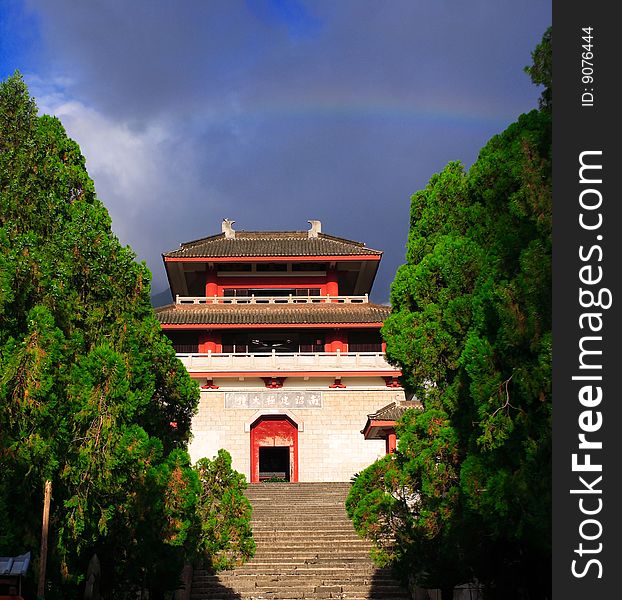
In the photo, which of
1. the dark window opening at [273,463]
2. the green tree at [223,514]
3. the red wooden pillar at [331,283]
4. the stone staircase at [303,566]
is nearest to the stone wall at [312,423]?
the dark window opening at [273,463]

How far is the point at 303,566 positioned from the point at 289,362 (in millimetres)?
12547

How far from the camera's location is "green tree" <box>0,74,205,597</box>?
33.7 feet

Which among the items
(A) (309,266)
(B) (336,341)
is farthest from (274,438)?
(A) (309,266)

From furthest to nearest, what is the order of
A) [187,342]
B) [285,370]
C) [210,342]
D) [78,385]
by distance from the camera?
[187,342] → [210,342] → [285,370] → [78,385]

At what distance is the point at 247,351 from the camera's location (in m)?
33.0

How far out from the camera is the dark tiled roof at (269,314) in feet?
104

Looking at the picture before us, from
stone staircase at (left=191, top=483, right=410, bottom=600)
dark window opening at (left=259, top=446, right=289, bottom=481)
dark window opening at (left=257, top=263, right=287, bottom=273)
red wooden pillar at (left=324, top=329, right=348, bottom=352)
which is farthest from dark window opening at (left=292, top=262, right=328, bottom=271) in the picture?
stone staircase at (left=191, top=483, right=410, bottom=600)

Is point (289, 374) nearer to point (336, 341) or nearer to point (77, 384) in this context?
point (336, 341)

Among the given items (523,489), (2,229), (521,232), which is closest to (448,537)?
(523,489)

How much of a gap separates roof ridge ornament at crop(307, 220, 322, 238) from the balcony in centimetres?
615

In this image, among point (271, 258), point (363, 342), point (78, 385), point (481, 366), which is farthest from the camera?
point (271, 258)

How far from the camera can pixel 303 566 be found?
64.2ft

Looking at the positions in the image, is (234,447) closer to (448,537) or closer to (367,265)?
(367,265)

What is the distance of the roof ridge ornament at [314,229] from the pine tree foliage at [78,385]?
2203 centimetres
